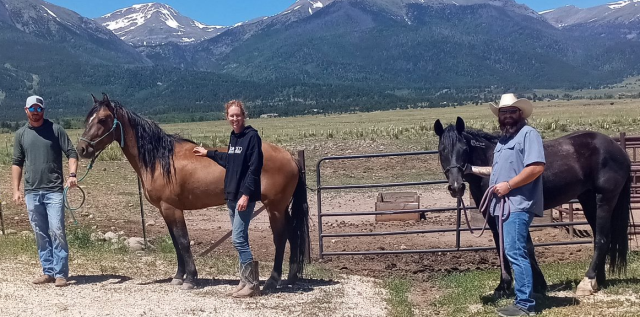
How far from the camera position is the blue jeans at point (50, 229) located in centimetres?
702

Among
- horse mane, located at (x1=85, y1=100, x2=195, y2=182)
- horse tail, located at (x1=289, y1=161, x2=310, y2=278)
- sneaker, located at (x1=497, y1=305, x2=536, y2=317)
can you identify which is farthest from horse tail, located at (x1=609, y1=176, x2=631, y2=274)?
horse mane, located at (x1=85, y1=100, x2=195, y2=182)

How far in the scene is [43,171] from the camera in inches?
273

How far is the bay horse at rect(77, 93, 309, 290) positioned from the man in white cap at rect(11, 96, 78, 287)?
0.86 feet

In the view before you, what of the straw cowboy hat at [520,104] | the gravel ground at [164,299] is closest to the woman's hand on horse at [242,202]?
the gravel ground at [164,299]

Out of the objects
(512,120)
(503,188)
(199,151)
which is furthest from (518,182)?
(199,151)

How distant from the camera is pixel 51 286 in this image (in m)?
Answer: 7.13

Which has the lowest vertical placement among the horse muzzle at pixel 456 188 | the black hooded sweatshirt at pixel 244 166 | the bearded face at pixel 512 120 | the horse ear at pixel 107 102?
the horse muzzle at pixel 456 188

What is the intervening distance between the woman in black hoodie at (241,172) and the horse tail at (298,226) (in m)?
0.88

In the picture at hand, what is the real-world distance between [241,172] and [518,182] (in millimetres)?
2576

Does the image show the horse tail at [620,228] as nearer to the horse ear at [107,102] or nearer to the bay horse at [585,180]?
the bay horse at [585,180]

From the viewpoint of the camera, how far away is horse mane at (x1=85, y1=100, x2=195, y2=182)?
7.18 meters

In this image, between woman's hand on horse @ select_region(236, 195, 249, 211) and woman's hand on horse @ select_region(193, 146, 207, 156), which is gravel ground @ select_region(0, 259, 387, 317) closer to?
woman's hand on horse @ select_region(236, 195, 249, 211)

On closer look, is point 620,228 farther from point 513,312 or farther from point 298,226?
point 298,226

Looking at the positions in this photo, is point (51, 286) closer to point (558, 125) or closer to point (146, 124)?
point (146, 124)
